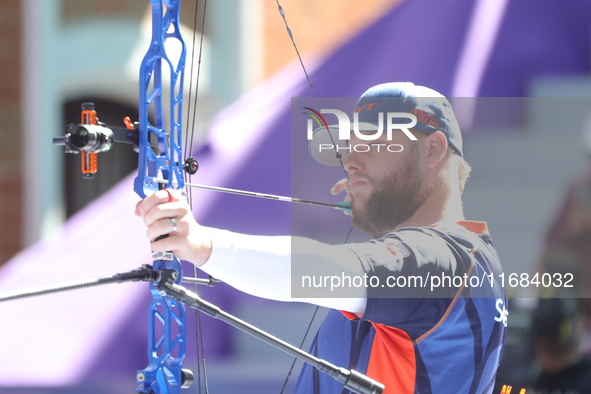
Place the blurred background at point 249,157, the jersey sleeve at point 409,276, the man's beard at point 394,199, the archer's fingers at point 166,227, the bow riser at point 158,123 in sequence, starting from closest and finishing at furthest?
the archer's fingers at point 166,227 < the jersey sleeve at point 409,276 < the bow riser at point 158,123 < the man's beard at point 394,199 < the blurred background at point 249,157

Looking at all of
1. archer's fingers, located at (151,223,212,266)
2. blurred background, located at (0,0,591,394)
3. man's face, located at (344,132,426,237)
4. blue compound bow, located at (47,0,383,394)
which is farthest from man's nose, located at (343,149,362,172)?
archer's fingers, located at (151,223,212,266)

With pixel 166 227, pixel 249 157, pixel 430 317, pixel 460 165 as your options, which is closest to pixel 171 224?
pixel 166 227

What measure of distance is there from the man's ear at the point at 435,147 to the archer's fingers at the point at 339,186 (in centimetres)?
26

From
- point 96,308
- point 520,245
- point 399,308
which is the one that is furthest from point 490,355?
point 96,308

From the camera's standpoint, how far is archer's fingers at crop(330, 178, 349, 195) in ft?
6.66

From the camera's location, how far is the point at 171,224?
1.38m

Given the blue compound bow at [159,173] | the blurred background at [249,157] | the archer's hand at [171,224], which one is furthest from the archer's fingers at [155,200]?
the blurred background at [249,157]

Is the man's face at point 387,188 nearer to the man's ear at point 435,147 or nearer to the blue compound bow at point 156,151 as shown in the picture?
the man's ear at point 435,147

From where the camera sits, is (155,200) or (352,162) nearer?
(155,200)

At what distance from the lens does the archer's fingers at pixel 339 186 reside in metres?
2.03

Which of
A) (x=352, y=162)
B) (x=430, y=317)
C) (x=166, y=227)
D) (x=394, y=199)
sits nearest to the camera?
(x=166, y=227)

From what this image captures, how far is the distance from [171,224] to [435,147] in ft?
2.45

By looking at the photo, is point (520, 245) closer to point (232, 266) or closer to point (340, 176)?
point (340, 176)

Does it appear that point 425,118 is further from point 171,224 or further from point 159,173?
point 171,224
